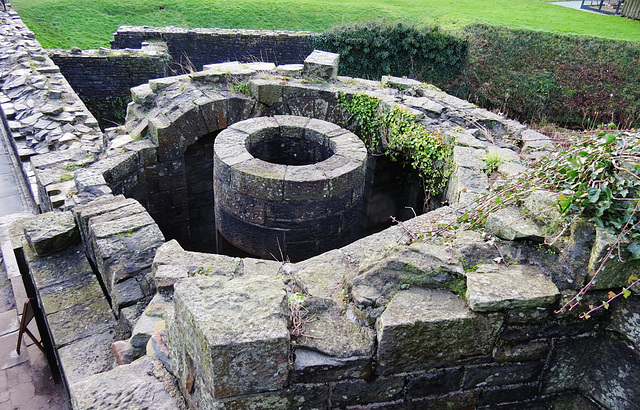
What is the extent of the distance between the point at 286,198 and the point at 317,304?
2.02 meters

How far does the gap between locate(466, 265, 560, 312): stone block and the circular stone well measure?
7.28ft

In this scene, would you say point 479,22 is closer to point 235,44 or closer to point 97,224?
point 235,44

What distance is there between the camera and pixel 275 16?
737 inches

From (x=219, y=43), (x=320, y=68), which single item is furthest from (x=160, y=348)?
(x=219, y=43)

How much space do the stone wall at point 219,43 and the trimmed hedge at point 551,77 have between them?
19.2 ft

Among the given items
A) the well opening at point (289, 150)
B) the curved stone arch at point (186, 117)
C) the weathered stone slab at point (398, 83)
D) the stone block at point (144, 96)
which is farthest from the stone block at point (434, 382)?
the stone block at point (144, 96)

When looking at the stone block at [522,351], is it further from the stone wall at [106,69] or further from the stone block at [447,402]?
the stone wall at [106,69]

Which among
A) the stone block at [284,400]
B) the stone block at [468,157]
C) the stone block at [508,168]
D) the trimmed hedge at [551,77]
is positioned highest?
the stone block at [508,168]

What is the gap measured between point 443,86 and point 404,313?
15.1 metres

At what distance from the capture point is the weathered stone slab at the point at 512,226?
246 centimetres

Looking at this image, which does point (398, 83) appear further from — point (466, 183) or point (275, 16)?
point (275, 16)

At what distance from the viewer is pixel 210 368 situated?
72.9 inches

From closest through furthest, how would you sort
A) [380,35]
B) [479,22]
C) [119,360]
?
1. [119,360]
2. [380,35]
3. [479,22]

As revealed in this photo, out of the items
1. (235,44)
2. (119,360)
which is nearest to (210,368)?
(119,360)
